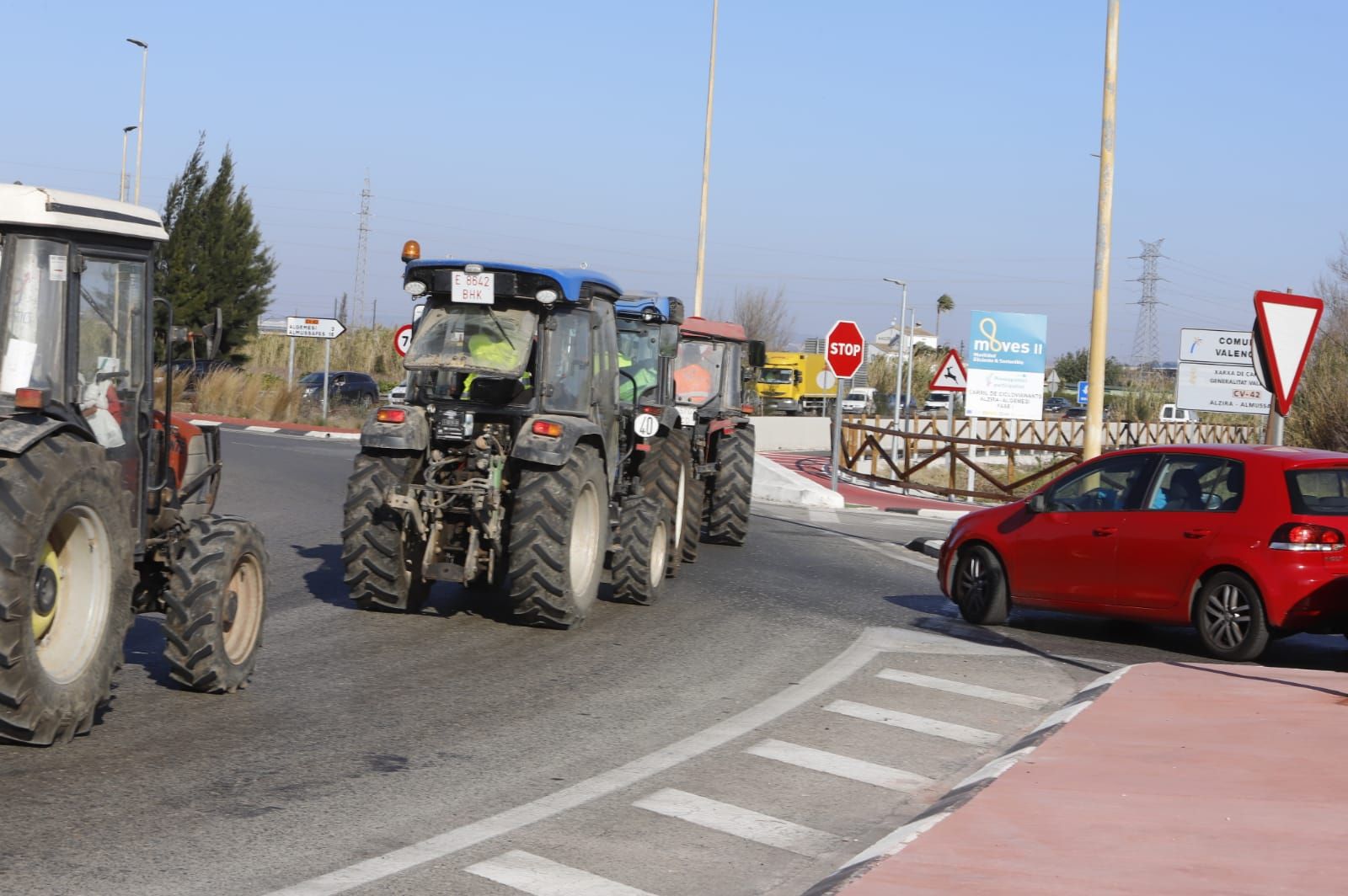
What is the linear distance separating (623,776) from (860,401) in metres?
65.5

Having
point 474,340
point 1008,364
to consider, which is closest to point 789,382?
point 1008,364

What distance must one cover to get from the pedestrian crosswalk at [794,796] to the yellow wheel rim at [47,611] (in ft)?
7.50

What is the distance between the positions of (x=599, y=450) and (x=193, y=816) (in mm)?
6420

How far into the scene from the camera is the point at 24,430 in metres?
6.74

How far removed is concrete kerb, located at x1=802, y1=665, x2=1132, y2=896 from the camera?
5.83 m

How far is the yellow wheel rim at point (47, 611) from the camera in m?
6.85

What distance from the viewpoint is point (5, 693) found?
649 centimetres

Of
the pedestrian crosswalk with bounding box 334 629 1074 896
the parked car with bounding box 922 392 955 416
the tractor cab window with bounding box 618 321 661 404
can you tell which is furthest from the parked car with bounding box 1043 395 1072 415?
the pedestrian crosswalk with bounding box 334 629 1074 896

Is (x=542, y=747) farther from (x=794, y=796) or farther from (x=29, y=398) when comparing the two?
(x=29, y=398)

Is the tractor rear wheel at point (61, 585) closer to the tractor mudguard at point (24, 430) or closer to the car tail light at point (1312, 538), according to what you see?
the tractor mudguard at point (24, 430)

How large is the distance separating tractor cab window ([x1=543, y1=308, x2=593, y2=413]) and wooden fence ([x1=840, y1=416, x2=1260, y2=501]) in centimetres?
1403

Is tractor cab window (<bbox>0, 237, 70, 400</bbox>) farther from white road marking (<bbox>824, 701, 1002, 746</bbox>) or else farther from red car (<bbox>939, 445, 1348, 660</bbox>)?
red car (<bbox>939, 445, 1348, 660</bbox>)

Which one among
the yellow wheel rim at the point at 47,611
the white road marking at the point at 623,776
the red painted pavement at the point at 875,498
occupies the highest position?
the yellow wheel rim at the point at 47,611

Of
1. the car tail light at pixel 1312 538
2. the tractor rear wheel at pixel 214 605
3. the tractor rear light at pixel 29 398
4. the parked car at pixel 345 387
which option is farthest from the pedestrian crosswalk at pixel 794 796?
the parked car at pixel 345 387
